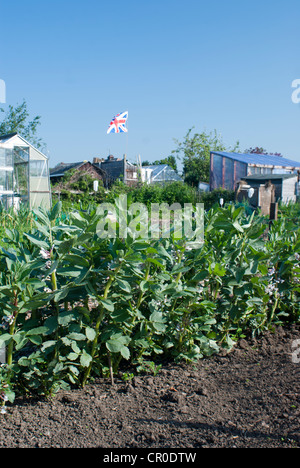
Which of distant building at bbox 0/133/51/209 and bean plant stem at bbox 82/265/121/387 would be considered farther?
distant building at bbox 0/133/51/209

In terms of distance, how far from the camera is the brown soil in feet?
5.56

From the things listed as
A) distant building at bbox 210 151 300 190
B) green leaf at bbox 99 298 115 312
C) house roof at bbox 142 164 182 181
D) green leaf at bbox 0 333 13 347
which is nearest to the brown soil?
green leaf at bbox 0 333 13 347

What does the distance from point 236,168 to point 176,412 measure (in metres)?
25.7

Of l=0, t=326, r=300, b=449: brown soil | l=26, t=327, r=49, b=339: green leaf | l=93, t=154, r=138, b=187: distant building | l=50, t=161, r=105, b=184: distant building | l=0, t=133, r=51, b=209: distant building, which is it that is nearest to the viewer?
l=0, t=326, r=300, b=449: brown soil

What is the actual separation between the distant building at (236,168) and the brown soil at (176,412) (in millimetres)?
24270

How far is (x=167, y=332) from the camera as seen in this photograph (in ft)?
7.43

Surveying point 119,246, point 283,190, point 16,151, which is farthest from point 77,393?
point 16,151

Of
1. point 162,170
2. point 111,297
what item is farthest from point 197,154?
point 111,297

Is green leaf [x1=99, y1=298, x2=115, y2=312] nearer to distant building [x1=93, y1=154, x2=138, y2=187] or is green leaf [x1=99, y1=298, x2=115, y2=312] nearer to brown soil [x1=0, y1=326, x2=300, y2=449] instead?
brown soil [x1=0, y1=326, x2=300, y2=449]

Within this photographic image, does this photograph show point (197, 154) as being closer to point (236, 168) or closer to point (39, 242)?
point (236, 168)

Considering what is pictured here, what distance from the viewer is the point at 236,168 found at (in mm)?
26547

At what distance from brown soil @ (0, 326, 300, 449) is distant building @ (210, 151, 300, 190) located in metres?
24.3

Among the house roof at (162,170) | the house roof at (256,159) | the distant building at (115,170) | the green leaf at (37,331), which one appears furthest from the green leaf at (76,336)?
the house roof at (162,170)
